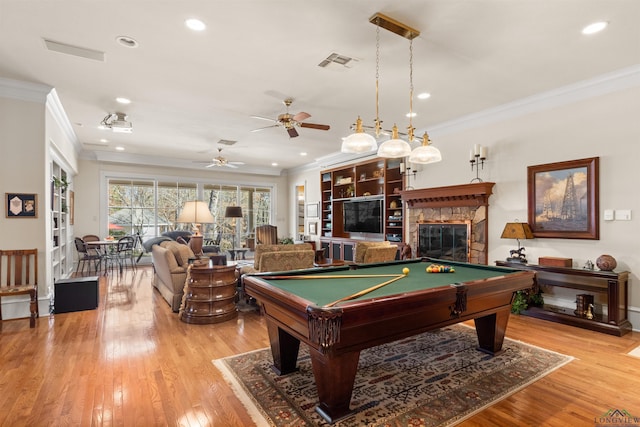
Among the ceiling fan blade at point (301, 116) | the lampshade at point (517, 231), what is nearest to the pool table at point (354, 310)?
the lampshade at point (517, 231)

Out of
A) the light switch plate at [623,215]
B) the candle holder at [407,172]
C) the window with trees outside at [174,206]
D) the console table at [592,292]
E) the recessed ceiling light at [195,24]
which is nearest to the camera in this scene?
the recessed ceiling light at [195,24]

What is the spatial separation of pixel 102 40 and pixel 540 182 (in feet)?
17.8

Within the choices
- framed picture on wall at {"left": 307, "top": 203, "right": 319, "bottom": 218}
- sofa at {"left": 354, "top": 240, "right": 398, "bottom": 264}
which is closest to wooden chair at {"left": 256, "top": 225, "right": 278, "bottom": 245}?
framed picture on wall at {"left": 307, "top": 203, "right": 319, "bottom": 218}

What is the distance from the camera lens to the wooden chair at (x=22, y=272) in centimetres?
396

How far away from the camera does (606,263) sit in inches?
149

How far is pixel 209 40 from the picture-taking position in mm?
3090

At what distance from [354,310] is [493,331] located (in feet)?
6.43

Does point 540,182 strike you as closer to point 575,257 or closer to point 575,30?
point 575,257

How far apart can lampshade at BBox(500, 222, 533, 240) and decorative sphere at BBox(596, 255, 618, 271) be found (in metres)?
0.82

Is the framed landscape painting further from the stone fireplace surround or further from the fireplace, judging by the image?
the fireplace

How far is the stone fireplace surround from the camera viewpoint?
5227 mm

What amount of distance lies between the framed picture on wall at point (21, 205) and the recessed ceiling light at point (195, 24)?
10.6 ft

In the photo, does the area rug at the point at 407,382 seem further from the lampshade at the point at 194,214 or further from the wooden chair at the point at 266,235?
the wooden chair at the point at 266,235

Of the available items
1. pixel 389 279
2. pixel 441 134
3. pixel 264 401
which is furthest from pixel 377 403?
pixel 441 134
